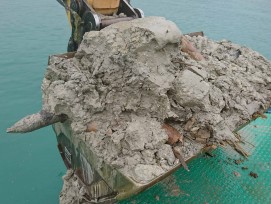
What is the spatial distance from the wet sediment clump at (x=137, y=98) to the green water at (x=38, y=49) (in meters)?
1.70

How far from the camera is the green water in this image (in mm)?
3395

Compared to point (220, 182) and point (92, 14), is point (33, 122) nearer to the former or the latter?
point (92, 14)

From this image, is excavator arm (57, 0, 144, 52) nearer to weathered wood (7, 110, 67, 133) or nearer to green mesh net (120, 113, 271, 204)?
weathered wood (7, 110, 67, 133)

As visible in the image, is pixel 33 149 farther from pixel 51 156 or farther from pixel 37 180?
pixel 37 180

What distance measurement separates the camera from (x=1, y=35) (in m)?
6.34

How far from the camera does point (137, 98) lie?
1.91 m

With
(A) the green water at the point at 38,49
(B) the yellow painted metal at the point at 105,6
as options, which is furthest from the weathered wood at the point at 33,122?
(A) the green water at the point at 38,49

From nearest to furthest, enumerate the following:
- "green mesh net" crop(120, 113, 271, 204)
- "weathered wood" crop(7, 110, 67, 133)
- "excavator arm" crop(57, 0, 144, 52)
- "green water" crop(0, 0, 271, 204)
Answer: "weathered wood" crop(7, 110, 67, 133) < "green mesh net" crop(120, 113, 271, 204) < "excavator arm" crop(57, 0, 144, 52) < "green water" crop(0, 0, 271, 204)

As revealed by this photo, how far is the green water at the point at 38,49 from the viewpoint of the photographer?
339cm

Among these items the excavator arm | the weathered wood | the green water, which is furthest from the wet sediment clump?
the green water

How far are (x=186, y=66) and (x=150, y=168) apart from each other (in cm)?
84

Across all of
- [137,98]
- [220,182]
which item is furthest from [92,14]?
[220,182]

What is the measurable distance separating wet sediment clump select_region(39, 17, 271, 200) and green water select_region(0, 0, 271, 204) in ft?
5.59

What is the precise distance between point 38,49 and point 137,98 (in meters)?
4.81
